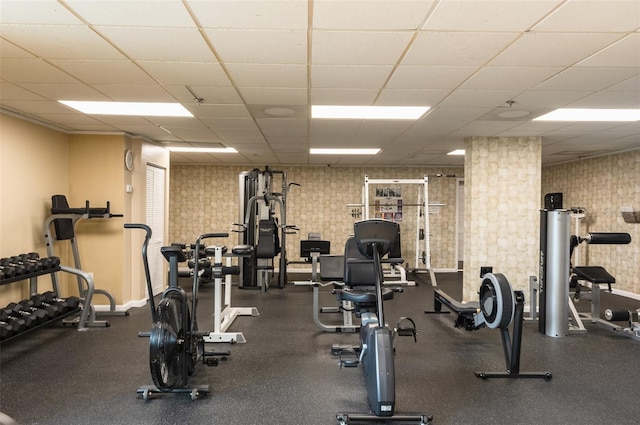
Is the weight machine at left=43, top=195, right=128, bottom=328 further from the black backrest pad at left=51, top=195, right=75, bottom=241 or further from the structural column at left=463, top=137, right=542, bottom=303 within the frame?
the structural column at left=463, top=137, right=542, bottom=303

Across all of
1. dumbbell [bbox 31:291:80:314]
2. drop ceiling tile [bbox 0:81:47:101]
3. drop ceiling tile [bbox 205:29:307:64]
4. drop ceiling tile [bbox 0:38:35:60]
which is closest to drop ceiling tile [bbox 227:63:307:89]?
drop ceiling tile [bbox 205:29:307:64]

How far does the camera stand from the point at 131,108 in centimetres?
418

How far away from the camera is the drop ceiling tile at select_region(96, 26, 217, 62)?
233cm

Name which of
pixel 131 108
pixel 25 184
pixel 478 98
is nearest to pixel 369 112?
pixel 478 98

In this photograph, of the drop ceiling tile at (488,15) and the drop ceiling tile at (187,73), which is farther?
the drop ceiling tile at (187,73)

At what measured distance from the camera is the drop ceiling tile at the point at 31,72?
2872 millimetres

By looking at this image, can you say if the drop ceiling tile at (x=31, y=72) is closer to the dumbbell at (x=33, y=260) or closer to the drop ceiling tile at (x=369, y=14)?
the dumbbell at (x=33, y=260)

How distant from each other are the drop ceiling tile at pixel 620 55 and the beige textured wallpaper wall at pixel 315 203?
653 cm

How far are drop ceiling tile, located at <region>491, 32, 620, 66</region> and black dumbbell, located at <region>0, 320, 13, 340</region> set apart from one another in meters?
4.40

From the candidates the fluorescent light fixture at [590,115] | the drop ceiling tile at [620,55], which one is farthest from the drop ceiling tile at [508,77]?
the fluorescent light fixture at [590,115]

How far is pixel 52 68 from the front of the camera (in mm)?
2979

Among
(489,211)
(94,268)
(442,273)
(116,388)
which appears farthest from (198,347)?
(442,273)

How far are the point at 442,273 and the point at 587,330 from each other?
4497 mm

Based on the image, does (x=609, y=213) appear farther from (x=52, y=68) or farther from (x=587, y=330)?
(x=52, y=68)
